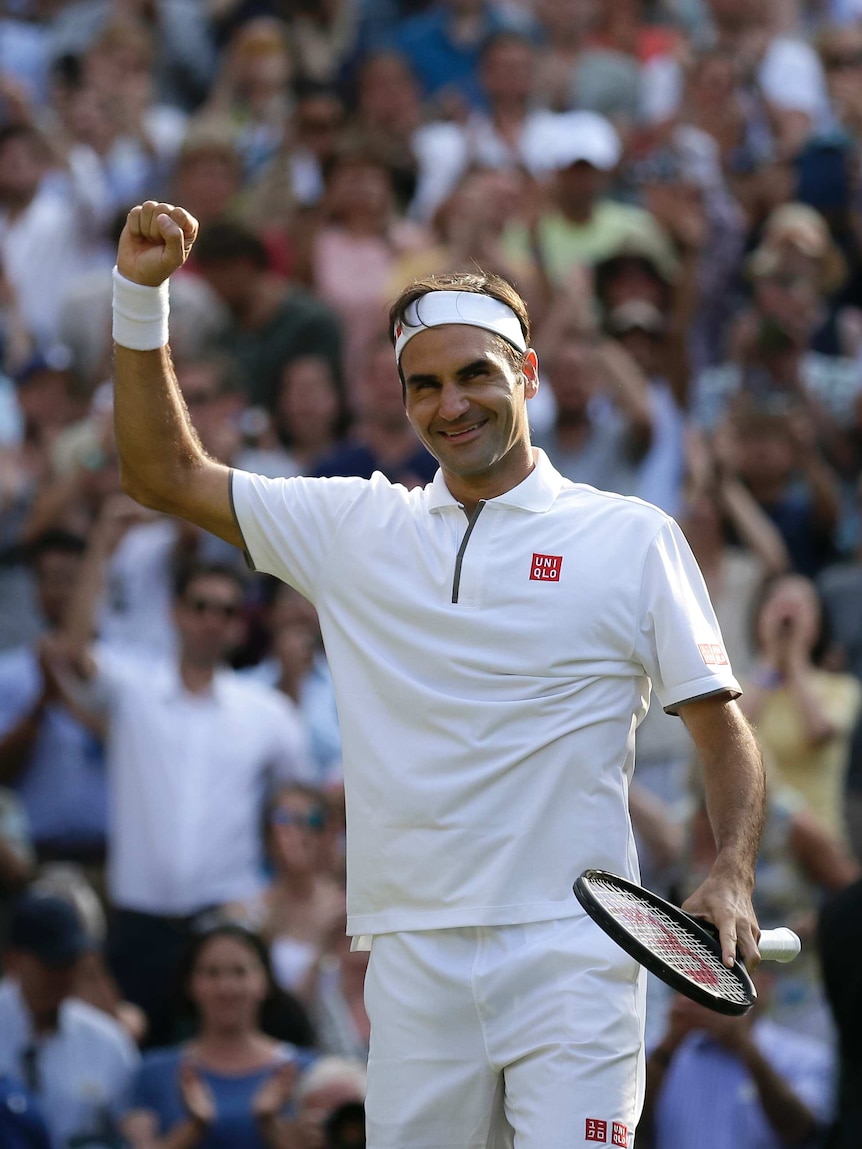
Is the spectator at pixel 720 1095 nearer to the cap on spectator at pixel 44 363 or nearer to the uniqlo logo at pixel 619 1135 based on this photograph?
the uniqlo logo at pixel 619 1135

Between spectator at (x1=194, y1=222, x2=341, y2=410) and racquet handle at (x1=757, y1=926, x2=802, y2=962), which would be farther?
spectator at (x1=194, y1=222, x2=341, y2=410)

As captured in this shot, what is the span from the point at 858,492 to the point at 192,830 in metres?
3.87

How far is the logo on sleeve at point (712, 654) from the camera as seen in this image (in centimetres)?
434

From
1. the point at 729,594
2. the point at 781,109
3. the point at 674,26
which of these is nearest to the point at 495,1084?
the point at 729,594

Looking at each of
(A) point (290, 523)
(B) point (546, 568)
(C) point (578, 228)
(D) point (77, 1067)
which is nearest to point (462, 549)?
(B) point (546, 568)

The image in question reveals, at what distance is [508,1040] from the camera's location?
428cm

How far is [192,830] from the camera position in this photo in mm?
8805

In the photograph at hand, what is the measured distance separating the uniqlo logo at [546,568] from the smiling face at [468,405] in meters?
0.22

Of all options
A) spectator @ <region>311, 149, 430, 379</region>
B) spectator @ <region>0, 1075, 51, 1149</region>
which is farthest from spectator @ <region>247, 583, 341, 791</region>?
spectator @ <region>311, 149, 430, 379</region>

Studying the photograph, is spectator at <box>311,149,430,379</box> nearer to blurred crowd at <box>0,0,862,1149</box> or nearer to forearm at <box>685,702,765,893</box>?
blurred crowd at <box>0,0,862,1149</box>

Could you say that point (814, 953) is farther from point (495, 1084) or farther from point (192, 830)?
point (495, 1084)

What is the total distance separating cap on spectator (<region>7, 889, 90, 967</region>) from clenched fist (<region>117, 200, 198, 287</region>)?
12.6ft

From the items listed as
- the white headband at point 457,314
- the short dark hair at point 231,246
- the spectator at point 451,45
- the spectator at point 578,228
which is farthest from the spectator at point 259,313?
the white headband at point 457,314

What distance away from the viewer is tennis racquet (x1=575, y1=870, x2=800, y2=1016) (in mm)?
3820
